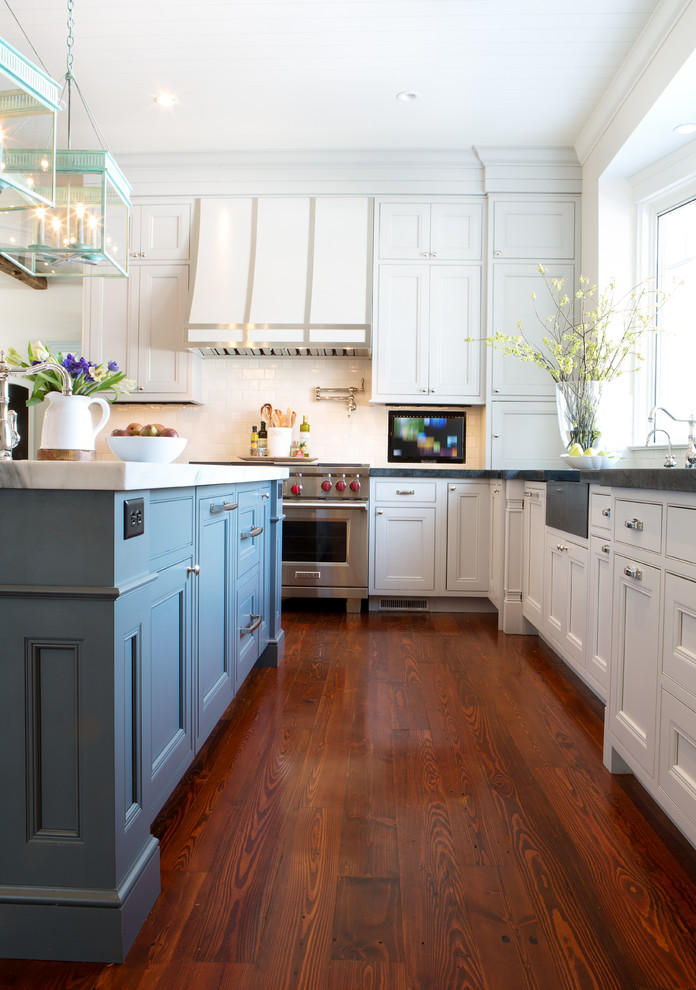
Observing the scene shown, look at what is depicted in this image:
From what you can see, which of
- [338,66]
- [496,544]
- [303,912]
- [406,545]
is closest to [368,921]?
[303,912]

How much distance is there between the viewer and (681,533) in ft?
4.61

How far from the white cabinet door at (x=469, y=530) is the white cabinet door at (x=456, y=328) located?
0.67 metres

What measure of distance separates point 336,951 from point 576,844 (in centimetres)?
Answer: 64

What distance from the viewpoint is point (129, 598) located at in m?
1.12

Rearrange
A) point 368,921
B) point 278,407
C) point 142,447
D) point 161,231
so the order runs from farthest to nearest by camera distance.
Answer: point 278,407, point 161,231, point 142,447, point 368,921

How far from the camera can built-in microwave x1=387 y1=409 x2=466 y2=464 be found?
4.53m

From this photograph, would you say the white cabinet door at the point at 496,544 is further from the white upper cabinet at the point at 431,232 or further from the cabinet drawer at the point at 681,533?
the cabinet drawer at the point at 681,533

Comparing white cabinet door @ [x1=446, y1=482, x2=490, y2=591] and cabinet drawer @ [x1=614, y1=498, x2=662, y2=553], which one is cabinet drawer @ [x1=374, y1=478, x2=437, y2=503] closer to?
white cabinet door @ [x1=446, y1=482, x2=490, y2=591]

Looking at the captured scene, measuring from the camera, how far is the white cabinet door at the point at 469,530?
403 centimetres

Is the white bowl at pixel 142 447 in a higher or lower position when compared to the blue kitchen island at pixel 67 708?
higher

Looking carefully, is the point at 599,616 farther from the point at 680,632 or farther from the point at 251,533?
the point at 251,533

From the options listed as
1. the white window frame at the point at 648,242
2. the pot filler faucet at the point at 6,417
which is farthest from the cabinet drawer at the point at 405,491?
the pot filler faucet at the point at 6,417

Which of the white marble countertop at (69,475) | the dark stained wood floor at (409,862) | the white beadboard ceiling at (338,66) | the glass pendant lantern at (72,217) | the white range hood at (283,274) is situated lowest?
the dark stained wood floor at (409,862)

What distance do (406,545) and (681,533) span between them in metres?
2.68
